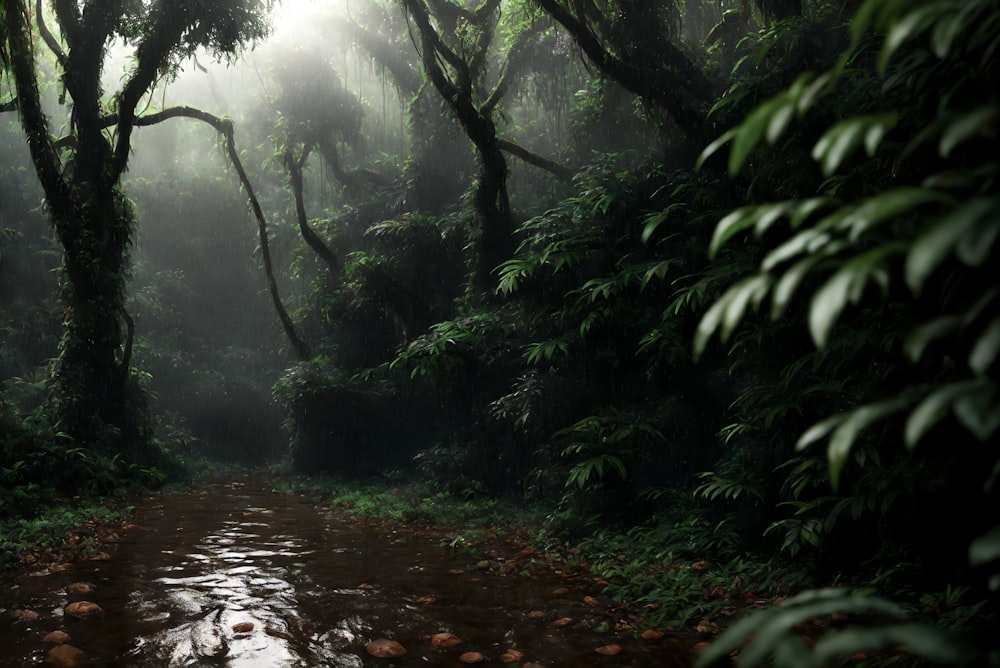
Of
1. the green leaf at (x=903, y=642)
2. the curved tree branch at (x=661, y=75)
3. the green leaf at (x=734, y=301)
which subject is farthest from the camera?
the curved tree branch at (x=661, y=75)

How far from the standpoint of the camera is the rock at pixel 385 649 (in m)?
3.25

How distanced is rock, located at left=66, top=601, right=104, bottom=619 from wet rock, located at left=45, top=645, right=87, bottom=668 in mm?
613

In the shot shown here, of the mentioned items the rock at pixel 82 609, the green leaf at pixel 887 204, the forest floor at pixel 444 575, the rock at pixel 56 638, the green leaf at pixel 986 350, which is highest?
the green leaf at pixel 887 204

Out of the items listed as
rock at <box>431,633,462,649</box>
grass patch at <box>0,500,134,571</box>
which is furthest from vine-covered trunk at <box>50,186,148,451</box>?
rock at <box>431,633,462,649</box>

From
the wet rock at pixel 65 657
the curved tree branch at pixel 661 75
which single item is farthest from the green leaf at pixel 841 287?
the curved tree branch at pixel 661 75

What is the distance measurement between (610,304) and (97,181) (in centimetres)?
795

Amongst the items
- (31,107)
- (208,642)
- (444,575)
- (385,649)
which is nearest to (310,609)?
(208,642)

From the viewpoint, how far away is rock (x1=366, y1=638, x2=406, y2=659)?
128 inches

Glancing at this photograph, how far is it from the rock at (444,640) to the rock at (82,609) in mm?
1974

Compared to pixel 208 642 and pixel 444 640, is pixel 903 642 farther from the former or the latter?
pixel 208 642

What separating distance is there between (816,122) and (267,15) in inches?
371

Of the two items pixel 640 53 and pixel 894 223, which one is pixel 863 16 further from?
pixel 640 53

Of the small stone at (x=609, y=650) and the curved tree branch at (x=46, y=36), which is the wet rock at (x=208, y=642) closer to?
the small stone at (x=609, y=650)

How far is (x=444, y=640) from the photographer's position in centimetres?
344
